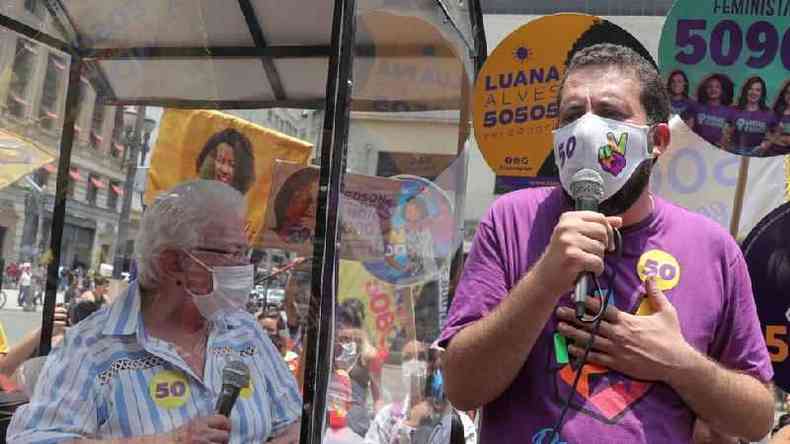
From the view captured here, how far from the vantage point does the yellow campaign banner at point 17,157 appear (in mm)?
2139

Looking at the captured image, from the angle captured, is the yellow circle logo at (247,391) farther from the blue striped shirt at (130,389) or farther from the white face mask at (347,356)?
the white face mask at (347,356)

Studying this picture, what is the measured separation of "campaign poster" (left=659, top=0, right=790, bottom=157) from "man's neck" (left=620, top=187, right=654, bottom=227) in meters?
2.29

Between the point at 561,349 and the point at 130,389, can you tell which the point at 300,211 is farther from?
the point at 561,349

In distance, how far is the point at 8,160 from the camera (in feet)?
7.01

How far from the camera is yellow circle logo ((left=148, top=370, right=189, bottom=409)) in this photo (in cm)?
201

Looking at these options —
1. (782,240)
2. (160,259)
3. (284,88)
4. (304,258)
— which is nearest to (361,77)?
(284,88)

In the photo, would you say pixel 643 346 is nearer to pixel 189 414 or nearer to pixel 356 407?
pixel 189 414

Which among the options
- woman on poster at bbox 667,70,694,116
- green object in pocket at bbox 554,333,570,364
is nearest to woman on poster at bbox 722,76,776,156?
woman on poster at bbox 667,70,694,116

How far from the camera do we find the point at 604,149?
1469mm

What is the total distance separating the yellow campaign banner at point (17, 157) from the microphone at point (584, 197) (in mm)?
1570

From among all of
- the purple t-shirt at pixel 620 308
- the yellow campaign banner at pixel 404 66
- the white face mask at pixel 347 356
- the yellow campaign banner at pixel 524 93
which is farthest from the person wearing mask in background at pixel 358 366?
the yellow campaign banner at pixel 524 93

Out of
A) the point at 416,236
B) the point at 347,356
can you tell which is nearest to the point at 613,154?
the point at 347,356

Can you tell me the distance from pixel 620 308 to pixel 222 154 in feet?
4.47

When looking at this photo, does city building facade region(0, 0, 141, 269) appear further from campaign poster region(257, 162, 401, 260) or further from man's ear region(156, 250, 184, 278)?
campaign poster region(257, 162, 401, 260)
